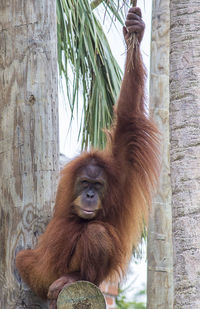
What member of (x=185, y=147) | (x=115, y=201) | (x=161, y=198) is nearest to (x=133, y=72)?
(x=185, y=147)

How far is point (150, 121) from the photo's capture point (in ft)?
15.5

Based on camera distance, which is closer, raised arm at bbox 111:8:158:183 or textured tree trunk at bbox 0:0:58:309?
textured tree trunk at bbox 0:0:58:309

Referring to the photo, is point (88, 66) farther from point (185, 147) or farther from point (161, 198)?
point (185, 147)

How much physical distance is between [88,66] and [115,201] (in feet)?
9.23

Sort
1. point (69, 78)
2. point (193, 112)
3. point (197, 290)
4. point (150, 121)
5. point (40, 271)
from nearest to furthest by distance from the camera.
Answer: point (197, 290)
point (193, 112)
point (40, 271)
point (150, 121)
point (69, 78)

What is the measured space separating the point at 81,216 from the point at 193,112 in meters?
1.14

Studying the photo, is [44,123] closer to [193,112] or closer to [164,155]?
[193,112]

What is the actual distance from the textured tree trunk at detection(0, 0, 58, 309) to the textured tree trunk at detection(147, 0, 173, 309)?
6.89 ft

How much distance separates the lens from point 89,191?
462 centimetres

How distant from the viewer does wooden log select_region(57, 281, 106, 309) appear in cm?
349

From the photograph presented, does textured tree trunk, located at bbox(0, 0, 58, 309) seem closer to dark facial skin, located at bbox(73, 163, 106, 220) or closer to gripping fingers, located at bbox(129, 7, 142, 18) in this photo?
dark facial skin, located at bbox(73, 163, 106, 220)

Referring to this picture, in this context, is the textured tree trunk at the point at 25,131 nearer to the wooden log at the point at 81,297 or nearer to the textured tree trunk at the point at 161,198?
the wooden log at the point at 81,297

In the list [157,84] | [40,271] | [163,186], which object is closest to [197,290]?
[40,271]

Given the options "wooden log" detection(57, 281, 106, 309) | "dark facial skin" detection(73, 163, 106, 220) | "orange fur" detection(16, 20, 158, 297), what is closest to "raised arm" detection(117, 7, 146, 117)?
"orange fur" detection(16, 20, 158, 297)
